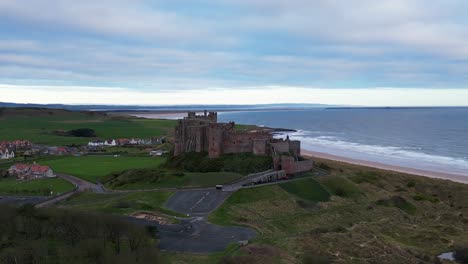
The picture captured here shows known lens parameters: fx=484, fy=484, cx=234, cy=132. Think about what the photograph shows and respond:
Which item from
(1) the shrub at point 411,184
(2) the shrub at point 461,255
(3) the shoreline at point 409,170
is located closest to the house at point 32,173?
(1) the shrub at point 411,184

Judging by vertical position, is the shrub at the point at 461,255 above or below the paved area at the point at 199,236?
below

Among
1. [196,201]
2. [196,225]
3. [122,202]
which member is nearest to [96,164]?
[122,202]

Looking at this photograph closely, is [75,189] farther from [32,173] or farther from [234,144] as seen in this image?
[234,144]

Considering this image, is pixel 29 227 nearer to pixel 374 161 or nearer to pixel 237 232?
pixel 237 232

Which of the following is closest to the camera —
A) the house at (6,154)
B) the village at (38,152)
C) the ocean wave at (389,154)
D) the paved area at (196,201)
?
the paved area at (196,201)

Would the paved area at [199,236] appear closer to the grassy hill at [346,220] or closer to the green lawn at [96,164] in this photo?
the grassy hill at [346,220]

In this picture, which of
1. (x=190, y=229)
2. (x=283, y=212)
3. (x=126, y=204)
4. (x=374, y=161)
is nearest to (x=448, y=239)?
(x=283, y=212)

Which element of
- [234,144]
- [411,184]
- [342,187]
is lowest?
[411,184]
